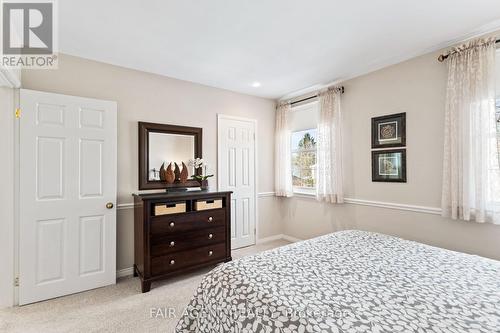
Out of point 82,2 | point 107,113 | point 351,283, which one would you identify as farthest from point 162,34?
point 351,283

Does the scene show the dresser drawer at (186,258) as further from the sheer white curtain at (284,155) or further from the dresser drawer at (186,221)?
the sheer white curtain at (284,155)

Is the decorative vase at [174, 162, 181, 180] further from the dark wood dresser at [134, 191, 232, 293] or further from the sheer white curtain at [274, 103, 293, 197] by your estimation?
the sheer white curtain at [274, 103, 293, 197]

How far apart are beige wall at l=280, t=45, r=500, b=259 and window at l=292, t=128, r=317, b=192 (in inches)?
24.1

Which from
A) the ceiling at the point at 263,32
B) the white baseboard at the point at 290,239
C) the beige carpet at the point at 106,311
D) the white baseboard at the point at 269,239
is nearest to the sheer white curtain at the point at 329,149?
the ceiling at the point at 263,32

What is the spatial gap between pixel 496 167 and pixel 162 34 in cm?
332

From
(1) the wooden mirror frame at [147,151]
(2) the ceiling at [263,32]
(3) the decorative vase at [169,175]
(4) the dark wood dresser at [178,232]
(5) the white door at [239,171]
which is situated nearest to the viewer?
(2) the ceiling at [263,32]

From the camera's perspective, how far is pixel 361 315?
41.3 inches

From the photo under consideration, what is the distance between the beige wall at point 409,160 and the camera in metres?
2.50

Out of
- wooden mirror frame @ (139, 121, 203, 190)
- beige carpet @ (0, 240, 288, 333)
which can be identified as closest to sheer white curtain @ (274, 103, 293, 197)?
wooden mirror frame @ (139, 121, 203, 190)

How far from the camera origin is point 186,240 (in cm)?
285

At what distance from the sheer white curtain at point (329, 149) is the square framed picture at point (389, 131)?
1.54 feet

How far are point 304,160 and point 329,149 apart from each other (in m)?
0.71

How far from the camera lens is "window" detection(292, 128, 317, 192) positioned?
4.02 metres

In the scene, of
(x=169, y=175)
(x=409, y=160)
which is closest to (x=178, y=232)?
(x=169, y=175)
